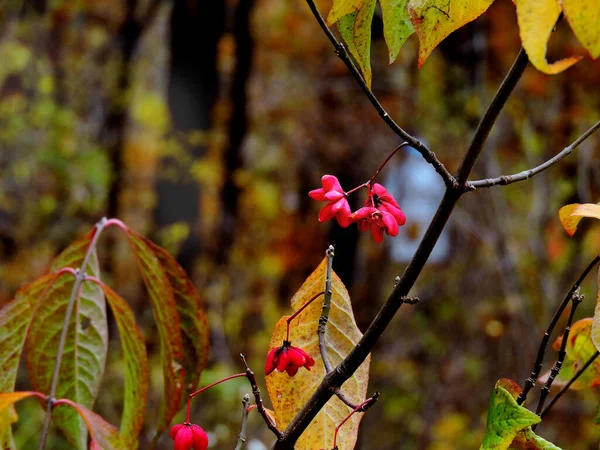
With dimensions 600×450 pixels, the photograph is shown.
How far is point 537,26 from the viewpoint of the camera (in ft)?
1.33

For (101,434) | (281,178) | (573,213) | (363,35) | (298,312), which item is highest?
(363,35)

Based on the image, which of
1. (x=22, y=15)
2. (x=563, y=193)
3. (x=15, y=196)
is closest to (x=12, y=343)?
(x=563, y=193)

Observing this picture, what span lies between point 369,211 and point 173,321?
10.3 inches

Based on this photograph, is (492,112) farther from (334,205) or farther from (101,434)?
(101,434)

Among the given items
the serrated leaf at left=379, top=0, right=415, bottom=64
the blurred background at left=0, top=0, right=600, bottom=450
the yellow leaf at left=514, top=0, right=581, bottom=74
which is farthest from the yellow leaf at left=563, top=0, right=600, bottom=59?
the blurred background at left=0, top=0, right=600, bottom=450

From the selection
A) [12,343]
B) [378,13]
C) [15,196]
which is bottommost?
[15,196]

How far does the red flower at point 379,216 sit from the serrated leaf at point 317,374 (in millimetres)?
58

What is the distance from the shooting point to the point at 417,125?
3.86 m

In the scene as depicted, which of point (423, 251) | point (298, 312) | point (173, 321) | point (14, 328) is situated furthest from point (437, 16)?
point (14, 328)

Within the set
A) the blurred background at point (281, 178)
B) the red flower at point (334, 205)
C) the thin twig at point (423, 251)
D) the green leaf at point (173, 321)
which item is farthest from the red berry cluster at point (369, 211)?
the blurred background at point (281, 178)

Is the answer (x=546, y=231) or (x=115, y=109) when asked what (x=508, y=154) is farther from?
(x=115, y=109)

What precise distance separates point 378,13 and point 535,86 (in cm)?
169

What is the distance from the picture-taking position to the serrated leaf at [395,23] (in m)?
0.50

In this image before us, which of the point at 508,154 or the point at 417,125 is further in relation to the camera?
the point at 508,154
